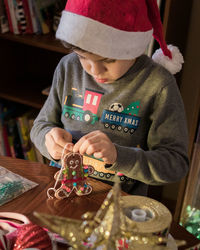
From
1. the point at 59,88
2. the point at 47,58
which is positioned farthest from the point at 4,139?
the point at 59,88

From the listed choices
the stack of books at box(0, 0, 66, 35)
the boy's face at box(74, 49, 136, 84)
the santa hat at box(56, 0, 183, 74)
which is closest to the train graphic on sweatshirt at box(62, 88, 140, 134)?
the boy's face at box(74, 49, 136, 84)

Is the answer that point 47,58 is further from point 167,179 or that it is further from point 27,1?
point 167,179

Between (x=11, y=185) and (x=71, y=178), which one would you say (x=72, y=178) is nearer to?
(x=71, y=178)

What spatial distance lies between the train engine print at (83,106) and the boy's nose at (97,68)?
0.17 metres

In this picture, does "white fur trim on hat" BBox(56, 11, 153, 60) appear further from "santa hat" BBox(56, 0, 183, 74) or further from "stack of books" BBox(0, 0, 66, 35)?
Answer: "stack of books" BBox(0, 0, 66, 35)

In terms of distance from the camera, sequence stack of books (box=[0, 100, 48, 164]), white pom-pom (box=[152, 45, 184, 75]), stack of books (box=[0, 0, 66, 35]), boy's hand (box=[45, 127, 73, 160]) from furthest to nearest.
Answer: stack of books (box=[0, 100, 48, 164])
stack of books (box=[0, 0, 66, 35])
white pom-pom (box=[152, 45, 184, 75])
boy's hand (box=[45, 127, 73, 160])

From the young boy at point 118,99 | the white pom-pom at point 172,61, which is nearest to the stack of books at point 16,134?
the young boy at point 118,99

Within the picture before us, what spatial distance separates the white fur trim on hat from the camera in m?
0.84

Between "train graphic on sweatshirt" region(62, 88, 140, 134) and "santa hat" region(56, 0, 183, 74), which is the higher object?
"santa hat" region(56, 0, 183, 74)

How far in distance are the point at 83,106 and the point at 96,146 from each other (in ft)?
0.97

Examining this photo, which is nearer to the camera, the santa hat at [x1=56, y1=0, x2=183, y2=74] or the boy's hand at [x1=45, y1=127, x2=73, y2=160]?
the santa hat at [x1=56, y1=0, x2=183, y2=74]

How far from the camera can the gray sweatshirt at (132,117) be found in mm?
978

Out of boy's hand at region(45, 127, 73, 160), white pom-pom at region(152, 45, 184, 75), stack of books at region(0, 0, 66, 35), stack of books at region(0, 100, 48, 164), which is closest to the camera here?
boy's hand at region(45, 127, 73, 160)

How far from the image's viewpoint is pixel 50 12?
172 centimetres
